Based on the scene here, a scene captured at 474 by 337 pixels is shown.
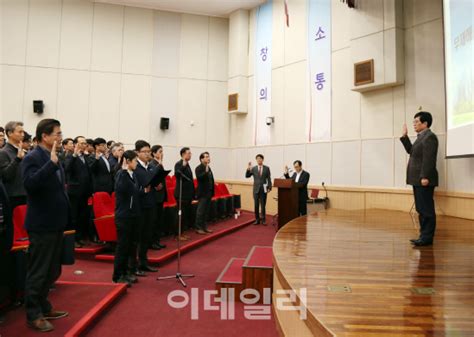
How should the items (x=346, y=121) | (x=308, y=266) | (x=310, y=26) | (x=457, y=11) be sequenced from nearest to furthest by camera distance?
(x=308, y=266) < (x=457, y=11) < (x=346, y=121) < (x=310, y=26)

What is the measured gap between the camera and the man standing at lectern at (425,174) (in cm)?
302

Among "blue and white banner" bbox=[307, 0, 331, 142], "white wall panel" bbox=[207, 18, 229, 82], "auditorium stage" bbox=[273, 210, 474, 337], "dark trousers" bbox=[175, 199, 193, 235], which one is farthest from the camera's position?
"white wall panel" bbox=[207, 18, 229, 82]

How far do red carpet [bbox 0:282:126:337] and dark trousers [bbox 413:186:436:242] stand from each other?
→ 8.43ft

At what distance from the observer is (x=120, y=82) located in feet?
28.8

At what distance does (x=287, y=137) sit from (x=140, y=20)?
4.53m

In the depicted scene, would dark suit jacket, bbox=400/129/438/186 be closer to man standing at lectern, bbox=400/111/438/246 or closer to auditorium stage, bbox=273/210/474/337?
man standing at lectern, bbox=400/111/438/246

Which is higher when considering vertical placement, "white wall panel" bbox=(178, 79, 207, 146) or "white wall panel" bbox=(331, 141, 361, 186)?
"white wall panel" bbox=(178, 79, 207, 146)

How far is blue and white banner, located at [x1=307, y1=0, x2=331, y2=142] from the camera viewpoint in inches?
287

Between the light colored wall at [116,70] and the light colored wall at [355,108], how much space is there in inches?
42.5

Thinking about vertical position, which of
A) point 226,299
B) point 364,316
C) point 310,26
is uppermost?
point 310,26

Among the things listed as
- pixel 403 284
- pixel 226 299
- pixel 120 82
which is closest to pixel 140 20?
pixel 120 82

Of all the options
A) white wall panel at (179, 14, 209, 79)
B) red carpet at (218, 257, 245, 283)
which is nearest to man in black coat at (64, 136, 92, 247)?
red carpet at (218, 257, 245, 283)

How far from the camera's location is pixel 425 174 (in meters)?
3.01

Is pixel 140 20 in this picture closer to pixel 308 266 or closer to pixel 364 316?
pixel 308 266
